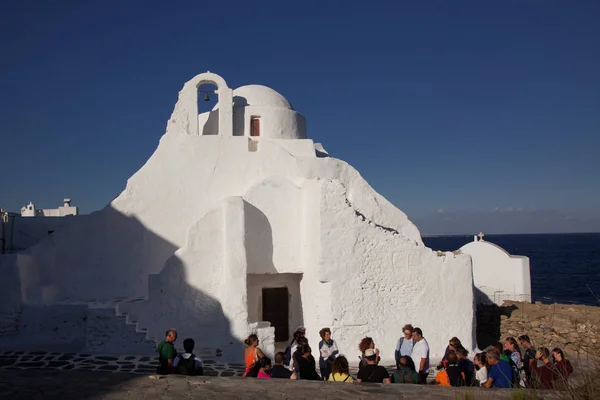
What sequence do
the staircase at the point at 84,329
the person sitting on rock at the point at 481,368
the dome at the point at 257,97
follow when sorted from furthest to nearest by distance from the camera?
the dome at the point at 257,97, the staircase at the point at 84,329, the person sitting on rock at the point at 481,368

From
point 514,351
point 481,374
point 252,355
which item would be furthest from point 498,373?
point 252,355

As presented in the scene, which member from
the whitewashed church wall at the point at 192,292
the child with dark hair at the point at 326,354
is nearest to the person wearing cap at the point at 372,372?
the child with dark hair at the point at 326,354

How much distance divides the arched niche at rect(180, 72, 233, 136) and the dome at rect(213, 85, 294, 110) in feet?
2.83

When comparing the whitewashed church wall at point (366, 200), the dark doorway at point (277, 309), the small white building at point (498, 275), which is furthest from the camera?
the small white building at point (498, 275)

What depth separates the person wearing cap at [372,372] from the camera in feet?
20.2

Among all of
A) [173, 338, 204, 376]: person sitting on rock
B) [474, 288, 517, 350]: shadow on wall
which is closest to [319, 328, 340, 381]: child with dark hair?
[173, 338, 204, 376]: person sitting on rock

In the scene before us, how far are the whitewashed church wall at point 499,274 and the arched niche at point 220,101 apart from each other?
11792 millimetres

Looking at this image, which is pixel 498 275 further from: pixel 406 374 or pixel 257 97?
pixel 406 374

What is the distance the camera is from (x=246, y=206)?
12.0 m

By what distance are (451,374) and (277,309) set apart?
7254mm

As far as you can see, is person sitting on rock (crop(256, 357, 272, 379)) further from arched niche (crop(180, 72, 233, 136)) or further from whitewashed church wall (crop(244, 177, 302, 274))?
arched niche (crop(180, 72, 233, 136))

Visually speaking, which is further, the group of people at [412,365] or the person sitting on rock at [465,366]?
the person sitting on rock at [465,366]

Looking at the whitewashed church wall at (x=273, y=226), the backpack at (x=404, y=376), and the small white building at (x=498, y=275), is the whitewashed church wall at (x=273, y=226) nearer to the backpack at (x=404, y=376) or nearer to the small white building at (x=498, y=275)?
the backpack at (x=404, y=376)

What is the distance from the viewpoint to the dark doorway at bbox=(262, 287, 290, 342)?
1325cm
